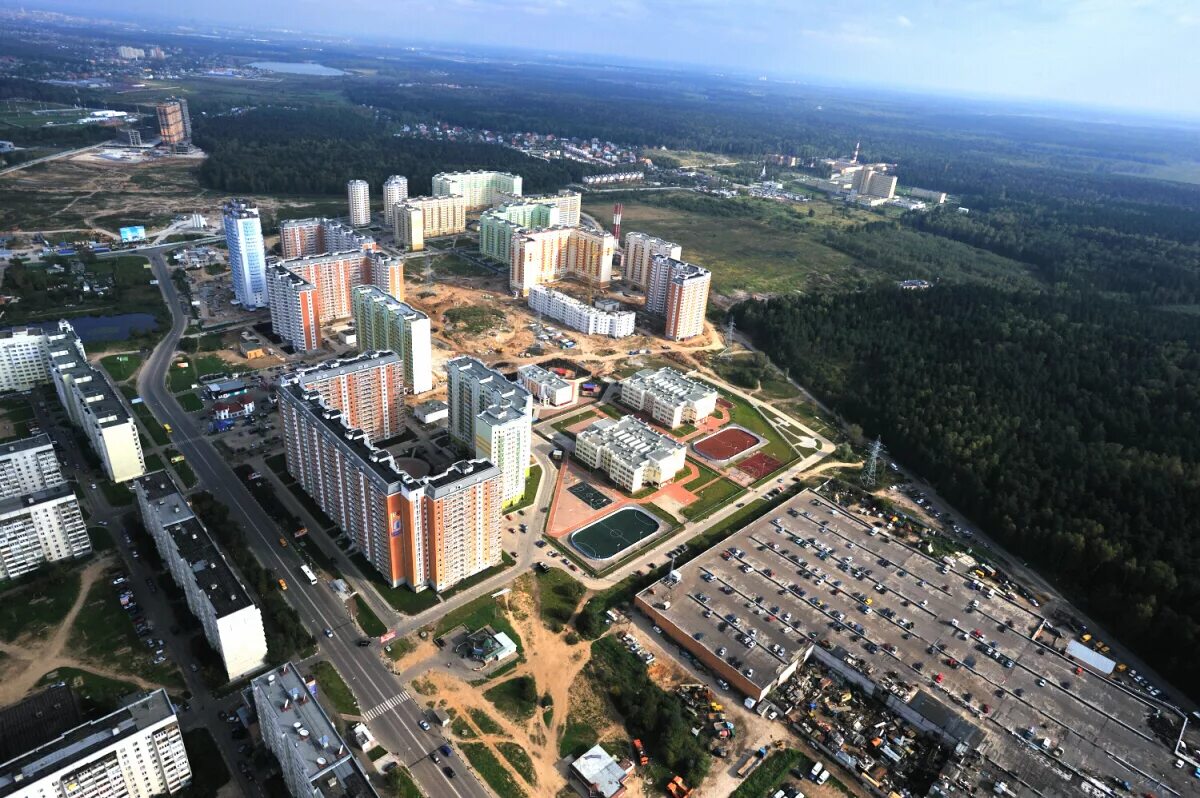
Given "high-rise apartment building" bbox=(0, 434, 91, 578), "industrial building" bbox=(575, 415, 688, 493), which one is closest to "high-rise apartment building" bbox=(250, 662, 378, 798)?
"high-rise apartment building" bbox=(0, 434, 91, 578)

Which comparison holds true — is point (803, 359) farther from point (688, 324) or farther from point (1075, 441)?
point (1075, 441)

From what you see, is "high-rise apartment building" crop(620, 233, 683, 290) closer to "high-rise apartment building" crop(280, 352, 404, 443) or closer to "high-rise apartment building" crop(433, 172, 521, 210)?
"high-rise apartment building" crop(433, 172, 521, 210)

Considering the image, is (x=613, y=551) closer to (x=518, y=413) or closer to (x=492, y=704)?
(x=518, y=413)

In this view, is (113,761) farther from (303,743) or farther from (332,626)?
(332,626)

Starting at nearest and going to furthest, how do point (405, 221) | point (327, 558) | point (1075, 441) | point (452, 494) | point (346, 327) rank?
1. point (452, 494)
2. point (327, 558)
3. point (1075, 441)
4. point (346, 327)
5. point (405, 221)

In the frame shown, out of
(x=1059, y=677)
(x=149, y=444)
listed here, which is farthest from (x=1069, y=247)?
(x=149, y=444)

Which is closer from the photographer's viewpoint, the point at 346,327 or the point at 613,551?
the point at 613,551

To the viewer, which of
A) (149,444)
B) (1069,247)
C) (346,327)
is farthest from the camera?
(1069,247)

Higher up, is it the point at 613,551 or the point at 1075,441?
the point at 1075,441
